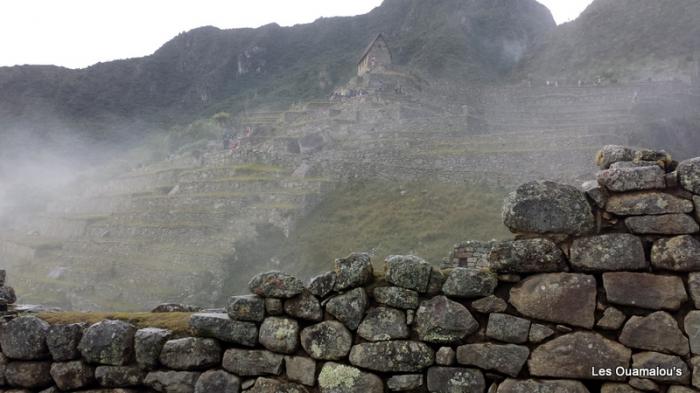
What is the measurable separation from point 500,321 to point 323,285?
1793 millimetres

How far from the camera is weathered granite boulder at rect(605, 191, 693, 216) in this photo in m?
4.59

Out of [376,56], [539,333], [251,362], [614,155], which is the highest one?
[376,56]

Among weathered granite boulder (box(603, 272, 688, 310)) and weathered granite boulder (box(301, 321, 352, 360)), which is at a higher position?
weathered granite boulder (box(603, 272, 688, 310))

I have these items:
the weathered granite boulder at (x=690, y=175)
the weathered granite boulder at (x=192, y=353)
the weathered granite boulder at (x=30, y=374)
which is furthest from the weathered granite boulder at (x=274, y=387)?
the weathered granite boulder at (x=690, y=175)

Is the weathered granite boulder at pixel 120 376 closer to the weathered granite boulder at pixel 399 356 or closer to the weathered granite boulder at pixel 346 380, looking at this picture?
the weathered granite boulder at pixel 346 380

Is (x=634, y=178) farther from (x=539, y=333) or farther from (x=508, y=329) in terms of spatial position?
(x=508, y=329)

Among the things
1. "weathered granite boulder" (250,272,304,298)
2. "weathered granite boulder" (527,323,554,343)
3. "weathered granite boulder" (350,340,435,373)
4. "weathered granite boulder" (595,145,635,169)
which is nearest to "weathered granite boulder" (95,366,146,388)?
"weathered granite boulder" (250,272,304,298)

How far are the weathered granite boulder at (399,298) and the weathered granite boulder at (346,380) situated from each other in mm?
734

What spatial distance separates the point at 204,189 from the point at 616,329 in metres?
31.3

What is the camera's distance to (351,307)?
514cm

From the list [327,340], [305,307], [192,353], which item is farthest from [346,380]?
[192,353]

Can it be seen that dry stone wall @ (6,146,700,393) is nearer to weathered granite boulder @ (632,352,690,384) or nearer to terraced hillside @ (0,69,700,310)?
weathered granite boulder @ (632,352,690,384)

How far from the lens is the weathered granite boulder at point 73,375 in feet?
18.7

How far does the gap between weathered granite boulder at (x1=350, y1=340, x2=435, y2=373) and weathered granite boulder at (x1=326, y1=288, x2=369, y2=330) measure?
1.01ft
